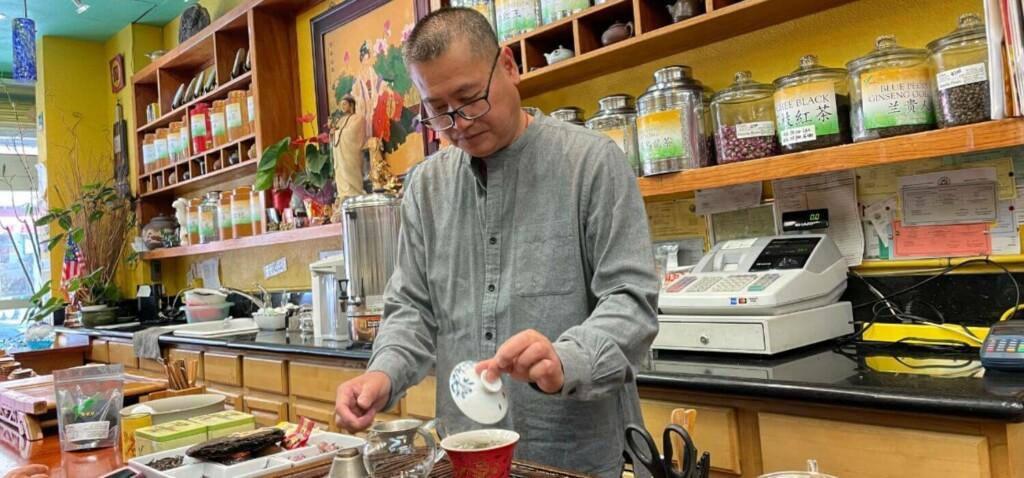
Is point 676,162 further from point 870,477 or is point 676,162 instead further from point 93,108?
point 93,108

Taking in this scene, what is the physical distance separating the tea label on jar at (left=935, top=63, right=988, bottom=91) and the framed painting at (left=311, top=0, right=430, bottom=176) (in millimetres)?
1974

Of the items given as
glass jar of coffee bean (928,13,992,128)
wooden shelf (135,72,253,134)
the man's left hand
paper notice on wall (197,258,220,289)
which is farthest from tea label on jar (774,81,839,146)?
paper notice on wall (197,258,220,289)

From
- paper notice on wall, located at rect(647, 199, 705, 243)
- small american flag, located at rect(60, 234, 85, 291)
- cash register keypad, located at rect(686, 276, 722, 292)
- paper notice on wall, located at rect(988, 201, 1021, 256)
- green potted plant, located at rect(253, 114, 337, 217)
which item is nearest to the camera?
paper notice on wall, located at rect(988, 201, 1021, 256)

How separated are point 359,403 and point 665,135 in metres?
1.20

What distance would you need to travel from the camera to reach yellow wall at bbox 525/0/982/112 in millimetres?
1792

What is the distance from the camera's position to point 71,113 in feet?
18.1

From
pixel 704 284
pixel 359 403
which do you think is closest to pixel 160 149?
pixel 704 284

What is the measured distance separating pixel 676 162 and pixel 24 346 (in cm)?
424

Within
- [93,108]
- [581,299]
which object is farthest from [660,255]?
[93,108]

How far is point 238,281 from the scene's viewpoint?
4.55m

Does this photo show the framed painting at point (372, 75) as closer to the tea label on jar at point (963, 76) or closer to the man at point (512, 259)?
the man at point (512, 259)

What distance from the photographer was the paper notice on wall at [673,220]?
7.32 feet

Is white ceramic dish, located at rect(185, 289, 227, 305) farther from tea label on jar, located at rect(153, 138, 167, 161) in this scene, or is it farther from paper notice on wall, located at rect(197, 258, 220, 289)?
tea label on jar, located at rect(153, 138, 167, 161)

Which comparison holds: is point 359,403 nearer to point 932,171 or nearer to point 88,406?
point 88,406
